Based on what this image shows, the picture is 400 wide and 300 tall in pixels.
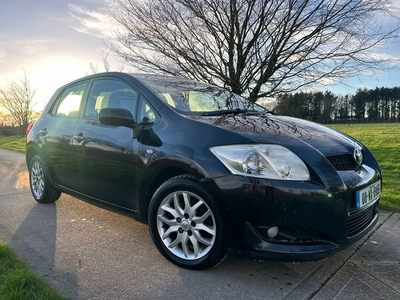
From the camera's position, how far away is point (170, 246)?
8.58 feet

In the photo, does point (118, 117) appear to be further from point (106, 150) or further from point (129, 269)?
point (129, 269)

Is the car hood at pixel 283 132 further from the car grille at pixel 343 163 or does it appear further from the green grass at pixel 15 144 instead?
the green grass at pixel 15 144

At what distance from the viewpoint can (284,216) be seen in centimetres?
215

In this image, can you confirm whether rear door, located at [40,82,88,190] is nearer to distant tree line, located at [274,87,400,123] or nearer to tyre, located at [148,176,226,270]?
tyre, located at [148,176,226,270]

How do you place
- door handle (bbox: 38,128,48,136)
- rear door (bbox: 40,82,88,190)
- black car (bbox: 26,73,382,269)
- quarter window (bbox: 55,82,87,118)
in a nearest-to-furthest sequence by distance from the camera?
1. black car (bbox: 26,73,382,269)
2. rear door (bbox: 40,82,88,190)
3. quarter window (bbox: 55,82,87,118)
4. door handle (bbox: 38,128,48,136)

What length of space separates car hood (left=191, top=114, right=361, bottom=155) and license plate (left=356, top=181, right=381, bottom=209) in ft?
1.10

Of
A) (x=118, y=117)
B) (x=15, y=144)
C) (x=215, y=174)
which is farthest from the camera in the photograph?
(x=15, y=144)

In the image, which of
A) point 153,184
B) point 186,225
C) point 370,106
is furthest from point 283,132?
point 370,106

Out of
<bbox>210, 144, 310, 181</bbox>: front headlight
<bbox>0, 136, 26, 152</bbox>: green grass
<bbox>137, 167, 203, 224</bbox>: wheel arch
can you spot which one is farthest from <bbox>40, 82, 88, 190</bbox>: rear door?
<bbox>0, 136, 26, 152</bbox>: green grass

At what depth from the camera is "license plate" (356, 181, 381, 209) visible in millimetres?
2375

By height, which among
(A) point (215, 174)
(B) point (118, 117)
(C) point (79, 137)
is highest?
(B) point (118, 117)

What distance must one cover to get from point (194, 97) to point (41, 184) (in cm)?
263

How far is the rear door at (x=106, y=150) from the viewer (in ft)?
9.62

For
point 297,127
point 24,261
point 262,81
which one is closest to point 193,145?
point 297,127
